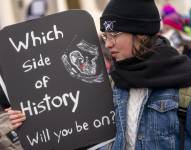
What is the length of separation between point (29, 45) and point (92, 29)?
1.29ft

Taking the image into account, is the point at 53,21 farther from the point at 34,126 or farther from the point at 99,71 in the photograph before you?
the point at 34,126

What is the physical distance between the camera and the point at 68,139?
375 centimetres

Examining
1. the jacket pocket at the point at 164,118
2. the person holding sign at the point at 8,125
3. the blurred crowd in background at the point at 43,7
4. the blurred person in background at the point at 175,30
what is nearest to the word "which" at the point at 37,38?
the person holding sign at the point at 8,125

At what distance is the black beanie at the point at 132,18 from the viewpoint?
139 inches

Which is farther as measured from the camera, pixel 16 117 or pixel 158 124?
pixel 16 117

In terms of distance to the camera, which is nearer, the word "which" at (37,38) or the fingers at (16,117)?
the fingers at (16,117)

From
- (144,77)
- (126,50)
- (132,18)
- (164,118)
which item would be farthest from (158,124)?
(132,18)

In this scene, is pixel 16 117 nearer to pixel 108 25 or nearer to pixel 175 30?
pixel 108 25

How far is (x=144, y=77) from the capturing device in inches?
138

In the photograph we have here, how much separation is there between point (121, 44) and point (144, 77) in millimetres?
227

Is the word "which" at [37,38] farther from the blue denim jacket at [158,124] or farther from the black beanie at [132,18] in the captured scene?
the blue denim jacket at [158,124]

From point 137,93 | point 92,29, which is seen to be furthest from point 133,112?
point 92,29

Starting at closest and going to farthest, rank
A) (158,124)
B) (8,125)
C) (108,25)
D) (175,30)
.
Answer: (158,124) < (108,25) < (8,125) < (175,30)

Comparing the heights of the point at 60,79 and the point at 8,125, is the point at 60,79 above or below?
above
